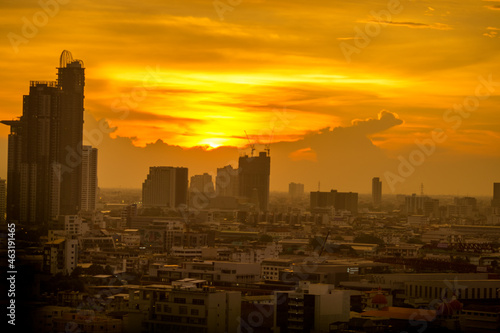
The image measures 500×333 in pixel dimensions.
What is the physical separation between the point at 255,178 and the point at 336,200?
5650mm

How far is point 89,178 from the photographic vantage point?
60.3 meters

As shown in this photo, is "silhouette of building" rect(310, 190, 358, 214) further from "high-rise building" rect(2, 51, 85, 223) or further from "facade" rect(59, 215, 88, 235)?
"facade" rect(59, 215, 88, 235)

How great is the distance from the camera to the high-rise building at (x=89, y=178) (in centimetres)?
5884

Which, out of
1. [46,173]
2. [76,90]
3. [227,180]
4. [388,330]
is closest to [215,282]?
[388,330]

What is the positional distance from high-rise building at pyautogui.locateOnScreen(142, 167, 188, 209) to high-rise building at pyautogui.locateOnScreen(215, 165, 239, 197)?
428 centimetres

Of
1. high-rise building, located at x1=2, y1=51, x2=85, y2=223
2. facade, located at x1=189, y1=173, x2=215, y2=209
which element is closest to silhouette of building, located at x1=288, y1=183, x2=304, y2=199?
facade, located at x1=189, y1=173, x2=215, y2=209

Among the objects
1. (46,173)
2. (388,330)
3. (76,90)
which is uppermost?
(76,90)

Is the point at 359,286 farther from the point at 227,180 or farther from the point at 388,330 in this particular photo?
the point at 227,180

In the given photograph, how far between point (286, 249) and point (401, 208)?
4302cm

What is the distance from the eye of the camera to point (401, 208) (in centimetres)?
8438

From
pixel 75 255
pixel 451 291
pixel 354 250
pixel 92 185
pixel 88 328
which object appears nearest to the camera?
pixel 88 328

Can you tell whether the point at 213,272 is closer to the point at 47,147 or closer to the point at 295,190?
the point at 47,147

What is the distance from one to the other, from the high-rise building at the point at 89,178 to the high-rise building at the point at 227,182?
15.5 m

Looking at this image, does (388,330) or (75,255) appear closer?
(388,330)
